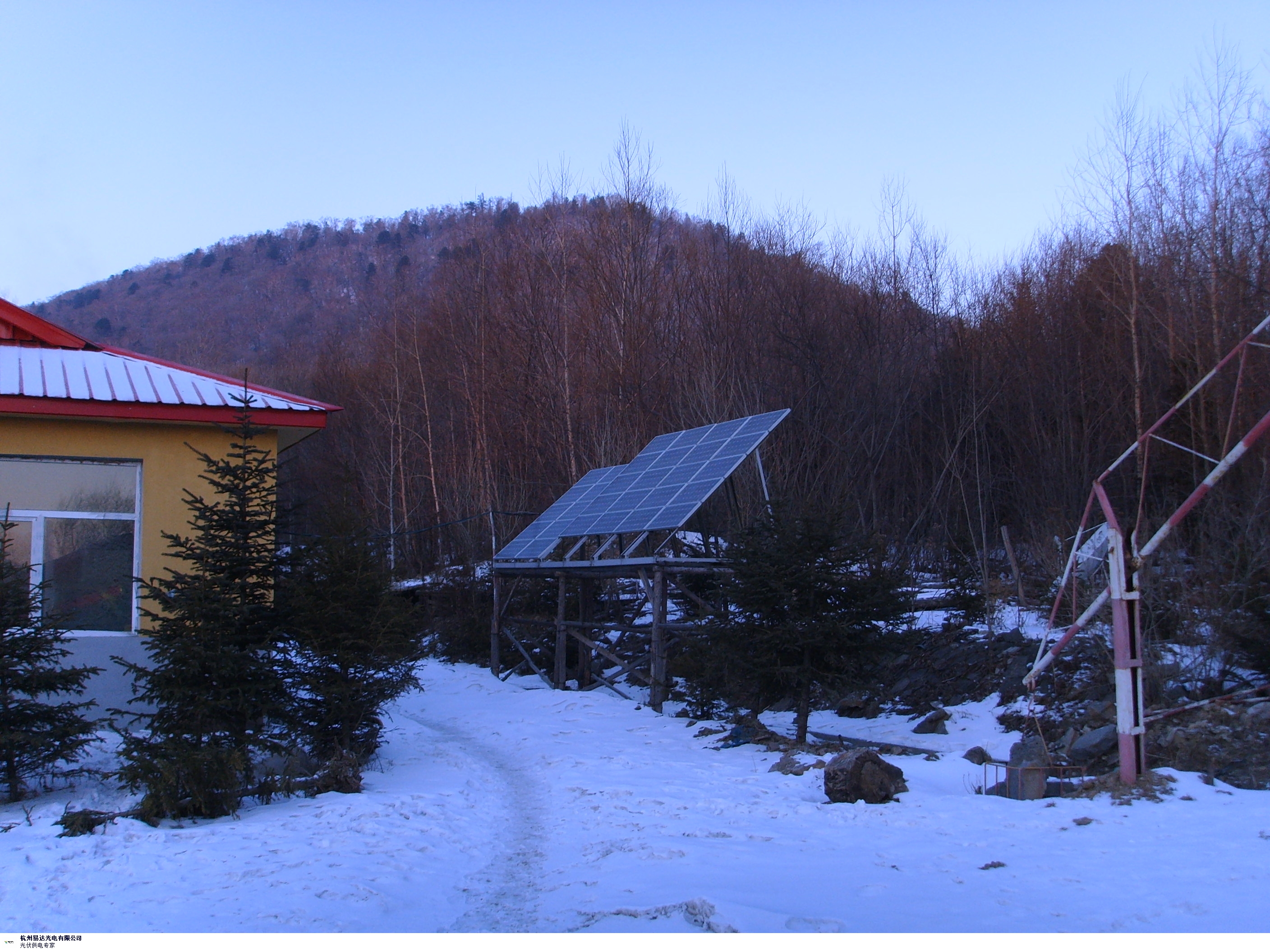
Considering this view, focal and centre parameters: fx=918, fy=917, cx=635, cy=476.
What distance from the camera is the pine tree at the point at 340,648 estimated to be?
32.7 ft

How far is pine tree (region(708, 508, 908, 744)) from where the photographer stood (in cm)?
1127

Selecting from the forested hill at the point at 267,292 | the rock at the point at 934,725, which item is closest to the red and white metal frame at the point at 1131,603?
the rock at the point at 934,725

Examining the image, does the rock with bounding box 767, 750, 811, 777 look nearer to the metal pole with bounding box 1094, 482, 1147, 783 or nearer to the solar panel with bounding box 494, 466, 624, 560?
the metal pole with bounding box 1094, 482, 1147, 783

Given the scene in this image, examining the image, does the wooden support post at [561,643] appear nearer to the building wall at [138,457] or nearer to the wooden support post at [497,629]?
the wooden support post at [497,629]

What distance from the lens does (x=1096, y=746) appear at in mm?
9773

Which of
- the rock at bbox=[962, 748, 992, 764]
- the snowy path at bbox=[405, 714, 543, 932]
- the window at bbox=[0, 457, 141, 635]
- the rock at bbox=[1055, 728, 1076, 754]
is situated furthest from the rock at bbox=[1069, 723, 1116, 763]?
the window at bbox=[0, 457, 141, 635]

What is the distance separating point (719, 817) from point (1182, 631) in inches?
273

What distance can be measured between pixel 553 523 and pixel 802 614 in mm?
8207

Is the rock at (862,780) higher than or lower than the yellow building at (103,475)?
lower

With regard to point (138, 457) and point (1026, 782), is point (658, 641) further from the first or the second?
point (138, 457)

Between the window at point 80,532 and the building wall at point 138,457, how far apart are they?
161mm

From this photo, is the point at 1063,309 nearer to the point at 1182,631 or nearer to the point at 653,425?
the point at 653,425

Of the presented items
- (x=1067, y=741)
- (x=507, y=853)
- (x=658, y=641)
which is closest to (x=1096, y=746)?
(x=1067, y=741)

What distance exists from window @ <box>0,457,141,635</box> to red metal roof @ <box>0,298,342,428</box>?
2.64 feet
